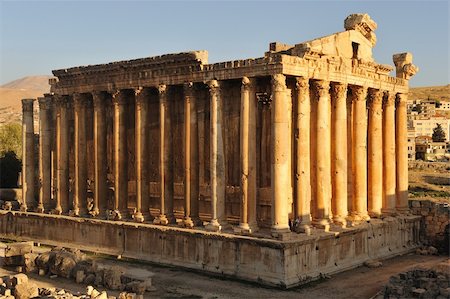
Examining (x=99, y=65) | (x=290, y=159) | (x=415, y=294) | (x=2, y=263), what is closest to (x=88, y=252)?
(x=2, y=263)

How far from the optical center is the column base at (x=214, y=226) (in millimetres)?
24828

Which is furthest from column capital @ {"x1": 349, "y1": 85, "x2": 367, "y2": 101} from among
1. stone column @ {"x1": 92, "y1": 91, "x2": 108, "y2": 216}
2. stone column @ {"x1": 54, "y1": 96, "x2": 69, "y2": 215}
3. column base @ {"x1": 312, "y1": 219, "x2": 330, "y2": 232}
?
stone column @ {"x1": 54, "y1": 96, "x2": 69, "y2": 215}

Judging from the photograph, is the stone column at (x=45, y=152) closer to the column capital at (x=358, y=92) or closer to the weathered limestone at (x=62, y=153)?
the weathered limestone at (x=62, y=153)

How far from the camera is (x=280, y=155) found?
22984 mm

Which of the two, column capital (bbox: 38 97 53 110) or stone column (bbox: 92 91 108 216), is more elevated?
column capital (bbox: 38 97 53 110)

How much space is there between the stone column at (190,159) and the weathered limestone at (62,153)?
9.60 m

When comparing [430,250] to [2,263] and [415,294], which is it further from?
[2,263]

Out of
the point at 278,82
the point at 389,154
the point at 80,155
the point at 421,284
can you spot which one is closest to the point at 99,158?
the point at 80,155

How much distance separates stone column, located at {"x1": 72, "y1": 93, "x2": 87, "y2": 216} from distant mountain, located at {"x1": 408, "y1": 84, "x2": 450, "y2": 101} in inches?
5961

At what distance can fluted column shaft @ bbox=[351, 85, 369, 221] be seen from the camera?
2791 cm

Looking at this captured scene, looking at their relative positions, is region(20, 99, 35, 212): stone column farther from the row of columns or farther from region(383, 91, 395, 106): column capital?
region(383, 91, 395, 106): column capital

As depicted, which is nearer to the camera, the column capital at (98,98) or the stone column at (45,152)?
the column capital at (98,98)

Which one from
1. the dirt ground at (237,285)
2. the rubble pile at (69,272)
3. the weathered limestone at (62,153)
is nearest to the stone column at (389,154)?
the dirt ground at (237,285)

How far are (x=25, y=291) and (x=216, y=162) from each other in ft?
32.9
